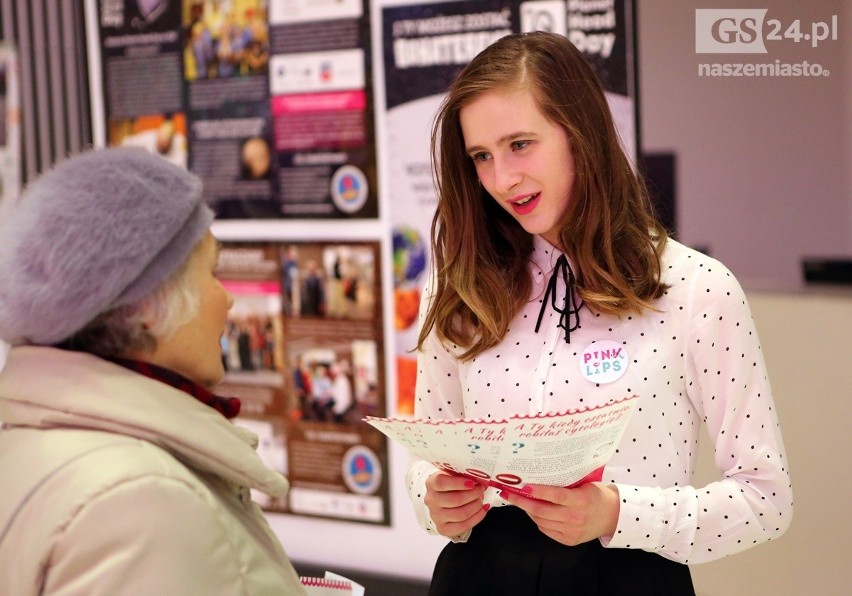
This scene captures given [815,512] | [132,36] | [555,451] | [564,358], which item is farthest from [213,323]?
[132,36]

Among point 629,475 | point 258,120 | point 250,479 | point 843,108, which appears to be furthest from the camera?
point 258,120

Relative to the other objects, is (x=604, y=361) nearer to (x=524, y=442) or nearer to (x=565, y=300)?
(x=565, y=300)

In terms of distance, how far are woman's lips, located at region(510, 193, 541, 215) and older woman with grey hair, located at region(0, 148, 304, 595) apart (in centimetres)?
71

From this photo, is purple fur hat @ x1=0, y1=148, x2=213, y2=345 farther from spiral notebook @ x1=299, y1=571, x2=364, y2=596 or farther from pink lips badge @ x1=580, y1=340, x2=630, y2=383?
pink lips badge @ x1=580, y1=340, x2=630, y2=383

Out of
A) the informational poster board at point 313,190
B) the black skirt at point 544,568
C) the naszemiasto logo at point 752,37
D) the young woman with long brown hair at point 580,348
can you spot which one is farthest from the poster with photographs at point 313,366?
the black skirt at point 544,568

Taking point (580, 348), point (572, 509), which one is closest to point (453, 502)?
point (572, 509)

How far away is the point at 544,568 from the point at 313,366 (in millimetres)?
2127

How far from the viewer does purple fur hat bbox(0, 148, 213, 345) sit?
142cm

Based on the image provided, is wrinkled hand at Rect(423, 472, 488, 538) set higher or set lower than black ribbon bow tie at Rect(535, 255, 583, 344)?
lower

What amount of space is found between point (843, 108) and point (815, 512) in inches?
47.0

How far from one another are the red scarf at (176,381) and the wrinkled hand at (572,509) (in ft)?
1.81

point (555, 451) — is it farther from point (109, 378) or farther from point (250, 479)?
point (109, 378)

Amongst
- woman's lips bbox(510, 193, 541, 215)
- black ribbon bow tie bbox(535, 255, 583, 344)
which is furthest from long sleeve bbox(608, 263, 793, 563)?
woman's lips bbox(510, 193, 541, 215)

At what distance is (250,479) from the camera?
1.60m
